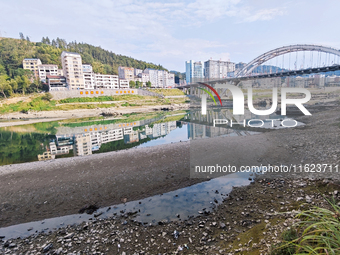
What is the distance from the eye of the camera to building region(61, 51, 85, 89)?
223 ft

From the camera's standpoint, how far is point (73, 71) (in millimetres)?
69125

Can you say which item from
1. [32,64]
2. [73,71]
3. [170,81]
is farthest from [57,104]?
[170,81]

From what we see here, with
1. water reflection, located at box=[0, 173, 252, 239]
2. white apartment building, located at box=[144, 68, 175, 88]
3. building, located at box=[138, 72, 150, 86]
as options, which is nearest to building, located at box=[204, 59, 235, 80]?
white apartment building, located at box=[144, 68, 175, 88]

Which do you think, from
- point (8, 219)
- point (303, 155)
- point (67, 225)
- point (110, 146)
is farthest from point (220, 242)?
point (110, 146)

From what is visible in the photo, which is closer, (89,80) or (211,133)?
(211,133)

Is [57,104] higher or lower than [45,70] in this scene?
lower

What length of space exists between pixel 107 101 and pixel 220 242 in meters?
61.0

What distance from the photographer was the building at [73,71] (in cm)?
6800

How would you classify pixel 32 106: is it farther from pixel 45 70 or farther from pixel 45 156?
Answer: pixel 45 156

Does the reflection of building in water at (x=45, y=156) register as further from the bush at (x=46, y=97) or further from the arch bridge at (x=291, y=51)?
the arch bridge at (x=291, y=51)

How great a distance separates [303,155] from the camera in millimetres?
10344

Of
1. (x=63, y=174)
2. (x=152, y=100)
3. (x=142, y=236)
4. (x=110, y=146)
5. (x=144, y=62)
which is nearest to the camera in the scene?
(x=142, y=236)

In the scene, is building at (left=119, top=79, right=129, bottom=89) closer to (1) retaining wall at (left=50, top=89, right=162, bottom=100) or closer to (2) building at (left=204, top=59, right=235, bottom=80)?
(1) retaining wall at (left=50, top=89, right=162, bottom=100)

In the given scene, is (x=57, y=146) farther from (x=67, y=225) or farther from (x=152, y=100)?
(x=152, y=100)
